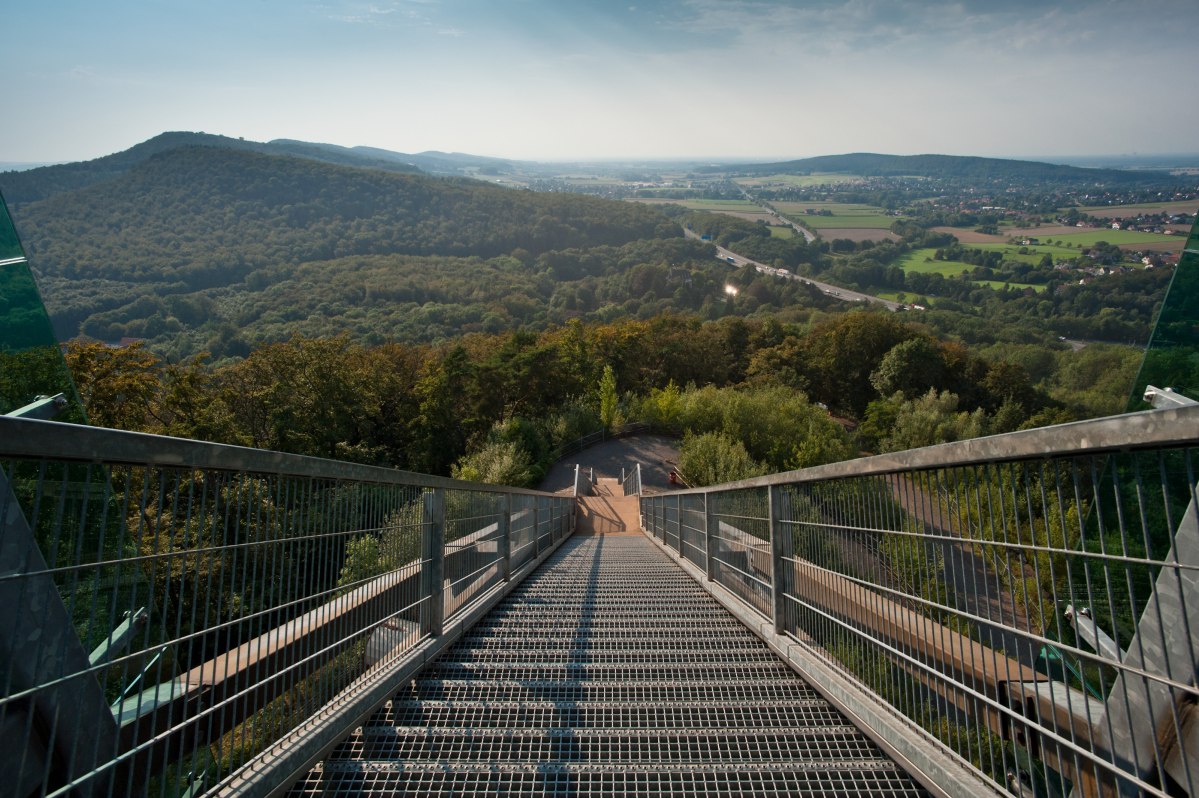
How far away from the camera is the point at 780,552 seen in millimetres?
4004

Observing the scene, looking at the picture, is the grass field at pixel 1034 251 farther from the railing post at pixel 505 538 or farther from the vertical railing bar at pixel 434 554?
the vertical railing bar at pixel 434 554

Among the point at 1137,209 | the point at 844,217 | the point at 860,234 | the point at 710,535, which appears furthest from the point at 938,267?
the point at 710,535

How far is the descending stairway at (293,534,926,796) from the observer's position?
2.54m

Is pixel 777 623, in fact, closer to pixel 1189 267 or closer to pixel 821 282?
pixel 1189 267

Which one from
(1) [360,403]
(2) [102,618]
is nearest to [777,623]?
(2) [102,618]

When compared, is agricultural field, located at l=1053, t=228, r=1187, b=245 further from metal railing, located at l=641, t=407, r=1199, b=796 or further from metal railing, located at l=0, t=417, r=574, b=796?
metal railing, located at l=0, t=417, r=574, b=796

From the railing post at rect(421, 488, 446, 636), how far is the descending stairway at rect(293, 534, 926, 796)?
269 millimetres

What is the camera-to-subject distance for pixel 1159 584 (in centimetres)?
157

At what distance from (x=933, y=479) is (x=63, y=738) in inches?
106

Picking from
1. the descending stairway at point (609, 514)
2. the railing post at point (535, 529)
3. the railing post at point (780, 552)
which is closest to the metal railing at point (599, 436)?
the descending stairway at point (609, 514)

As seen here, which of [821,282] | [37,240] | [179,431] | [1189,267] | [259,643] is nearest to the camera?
[259,643]

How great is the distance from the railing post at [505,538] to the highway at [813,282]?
9450cm

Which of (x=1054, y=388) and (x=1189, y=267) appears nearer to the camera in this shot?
(x=1189, y=267)

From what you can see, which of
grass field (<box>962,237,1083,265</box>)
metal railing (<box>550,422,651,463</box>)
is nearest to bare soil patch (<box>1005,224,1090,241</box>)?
grass field (<box>962,237,1083,265</box>)
